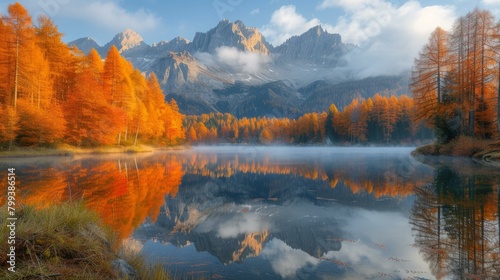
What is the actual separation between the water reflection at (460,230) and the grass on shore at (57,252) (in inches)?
200

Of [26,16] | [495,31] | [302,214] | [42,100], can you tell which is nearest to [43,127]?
[42,100]

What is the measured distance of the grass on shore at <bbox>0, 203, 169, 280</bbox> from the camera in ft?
10.3

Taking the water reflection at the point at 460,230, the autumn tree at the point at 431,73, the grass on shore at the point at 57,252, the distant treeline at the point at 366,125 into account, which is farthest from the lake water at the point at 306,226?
the distant treeline at the point at 366,125

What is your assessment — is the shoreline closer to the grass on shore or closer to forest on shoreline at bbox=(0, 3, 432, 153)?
the grass on shore

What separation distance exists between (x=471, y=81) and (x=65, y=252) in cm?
3643

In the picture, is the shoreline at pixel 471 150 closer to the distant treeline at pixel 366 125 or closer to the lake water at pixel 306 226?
the lake water at pixel 306 226

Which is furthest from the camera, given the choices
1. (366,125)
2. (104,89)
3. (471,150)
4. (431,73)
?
(366,125)

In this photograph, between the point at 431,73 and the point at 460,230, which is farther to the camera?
the point at 431,73

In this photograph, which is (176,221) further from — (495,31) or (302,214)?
(495,31)

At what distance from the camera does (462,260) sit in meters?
5.41

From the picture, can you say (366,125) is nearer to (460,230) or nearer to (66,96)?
(66,96)

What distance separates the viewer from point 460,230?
694 centimetres

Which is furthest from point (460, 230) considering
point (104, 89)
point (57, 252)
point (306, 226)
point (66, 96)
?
point (66, 96)

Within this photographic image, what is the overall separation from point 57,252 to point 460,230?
812cm
